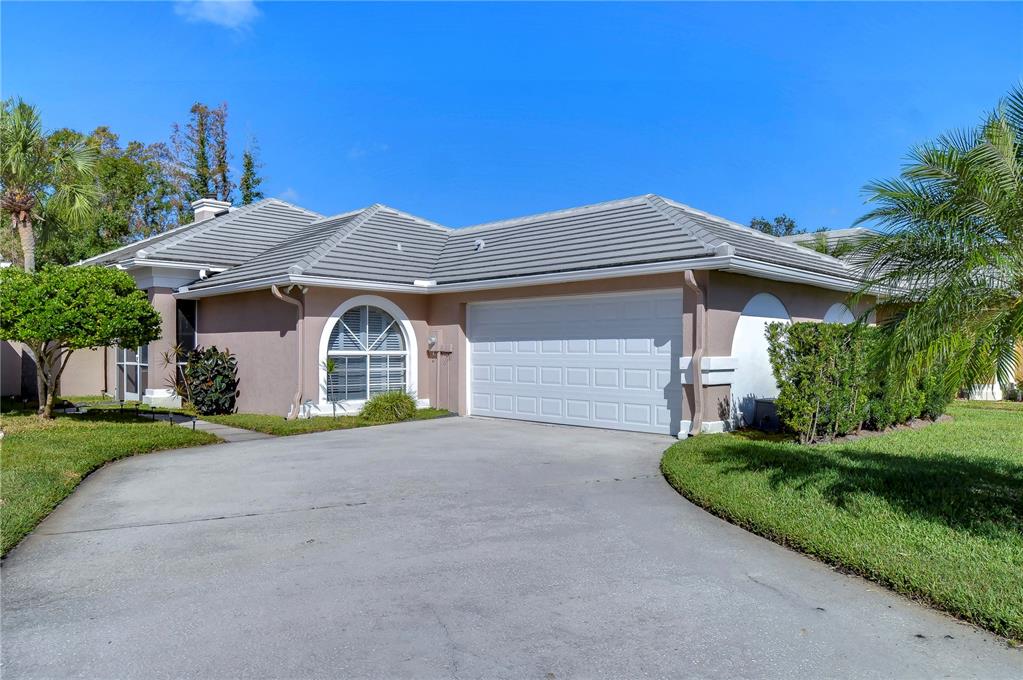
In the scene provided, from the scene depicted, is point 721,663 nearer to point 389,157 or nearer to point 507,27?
point 507,27

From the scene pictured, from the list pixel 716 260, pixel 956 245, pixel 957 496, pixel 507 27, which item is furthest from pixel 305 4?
pixel 957 496

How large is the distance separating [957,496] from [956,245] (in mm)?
2567

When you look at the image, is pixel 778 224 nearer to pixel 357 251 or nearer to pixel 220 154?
pixel 220 154

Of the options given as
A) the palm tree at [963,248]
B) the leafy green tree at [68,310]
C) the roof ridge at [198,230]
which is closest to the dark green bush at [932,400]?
the palm tree at [963,248]

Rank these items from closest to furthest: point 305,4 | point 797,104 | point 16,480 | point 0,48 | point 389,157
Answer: point 16,480, point 0,48, point 305,4, point 797,104, point 389,157

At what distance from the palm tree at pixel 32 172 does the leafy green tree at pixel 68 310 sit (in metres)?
5.34

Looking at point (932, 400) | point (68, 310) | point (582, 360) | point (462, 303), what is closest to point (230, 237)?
point (68, 310)

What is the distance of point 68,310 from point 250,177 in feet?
92.8

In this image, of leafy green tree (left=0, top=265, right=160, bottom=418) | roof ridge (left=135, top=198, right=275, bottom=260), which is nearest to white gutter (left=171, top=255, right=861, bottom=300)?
roof ridge (left=135, top=198, right=275, bottom=260)

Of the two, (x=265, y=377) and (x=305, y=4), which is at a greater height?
(x=305, y=4)

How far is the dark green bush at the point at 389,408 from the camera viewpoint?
14.0 meters

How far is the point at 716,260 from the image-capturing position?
34.9ft

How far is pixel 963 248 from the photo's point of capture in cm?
579

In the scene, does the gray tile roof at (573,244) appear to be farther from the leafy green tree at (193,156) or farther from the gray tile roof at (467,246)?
the leafy green tree at (193,156)
